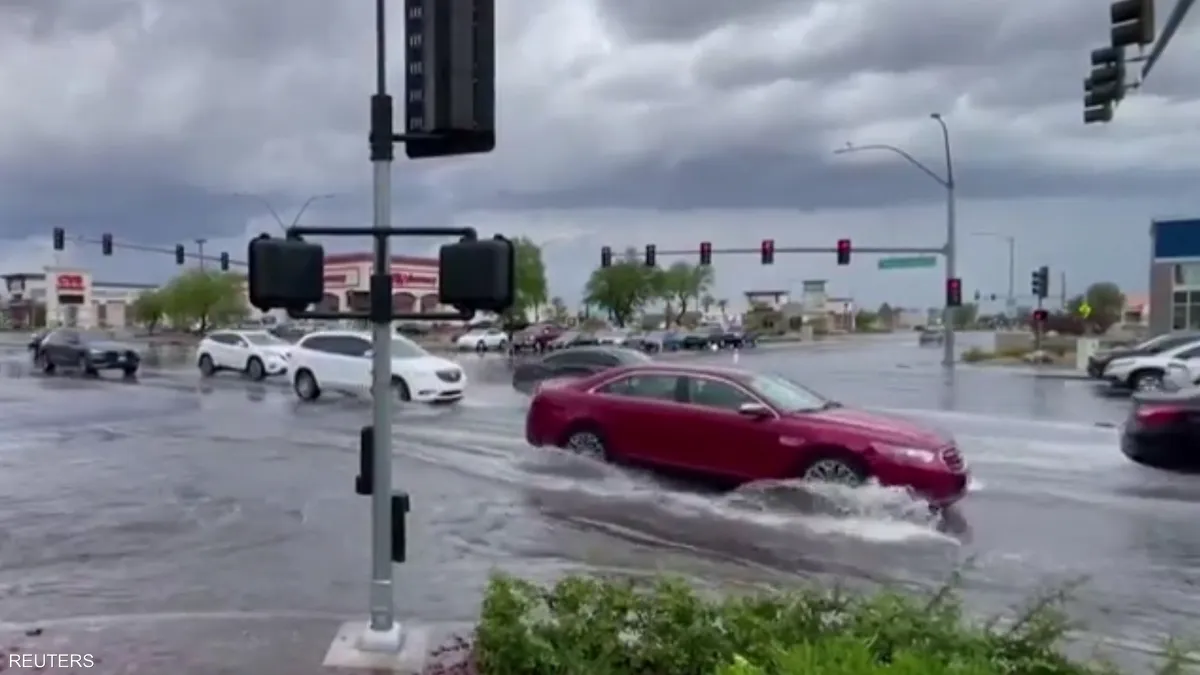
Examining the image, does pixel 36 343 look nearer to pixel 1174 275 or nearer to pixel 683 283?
pixel 1174 275

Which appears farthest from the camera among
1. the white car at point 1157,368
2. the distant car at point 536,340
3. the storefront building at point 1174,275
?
the distant car at point 536,340

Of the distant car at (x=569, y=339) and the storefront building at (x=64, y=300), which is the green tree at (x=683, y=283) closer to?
the distant car at (x=569, y=339)

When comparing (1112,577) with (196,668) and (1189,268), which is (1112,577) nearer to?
(196,668)

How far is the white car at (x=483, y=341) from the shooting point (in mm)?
68806

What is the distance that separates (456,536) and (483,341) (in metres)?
59.1

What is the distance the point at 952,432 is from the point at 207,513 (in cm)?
1354

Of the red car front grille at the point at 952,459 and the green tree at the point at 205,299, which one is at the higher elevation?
the green tree at the point at 205,299

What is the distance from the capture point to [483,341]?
68.8 m

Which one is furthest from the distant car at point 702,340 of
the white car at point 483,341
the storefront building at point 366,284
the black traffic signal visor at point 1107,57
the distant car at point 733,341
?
the black traffic signal visor at point 1107,57

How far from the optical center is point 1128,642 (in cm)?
701

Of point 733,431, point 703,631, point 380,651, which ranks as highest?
point 733,431

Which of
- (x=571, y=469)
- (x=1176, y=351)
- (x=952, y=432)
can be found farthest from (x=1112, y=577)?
(x=1176, y=351)

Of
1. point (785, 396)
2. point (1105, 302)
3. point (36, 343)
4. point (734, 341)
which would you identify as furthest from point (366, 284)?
point (1105, 302)

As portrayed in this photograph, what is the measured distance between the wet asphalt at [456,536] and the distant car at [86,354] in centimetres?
1934
